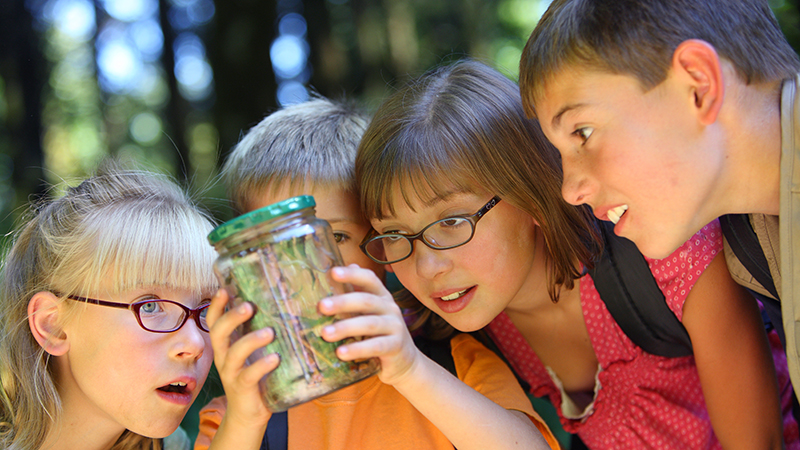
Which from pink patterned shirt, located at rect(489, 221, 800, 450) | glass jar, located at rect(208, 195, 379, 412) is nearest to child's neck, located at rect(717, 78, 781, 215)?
pink patterned shirt, located at rect(489, 221, 800, 450)

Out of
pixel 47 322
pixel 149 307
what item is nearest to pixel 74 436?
pixel 47 322

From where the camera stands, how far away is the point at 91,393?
168 centimetres

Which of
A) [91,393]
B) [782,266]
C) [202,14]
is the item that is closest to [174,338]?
[91,393]

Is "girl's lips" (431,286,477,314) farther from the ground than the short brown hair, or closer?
closer

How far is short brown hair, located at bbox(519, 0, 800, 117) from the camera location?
54.6 inches

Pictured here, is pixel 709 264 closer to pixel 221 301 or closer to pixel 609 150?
pixel 609 150

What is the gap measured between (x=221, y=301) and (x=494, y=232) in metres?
0.95

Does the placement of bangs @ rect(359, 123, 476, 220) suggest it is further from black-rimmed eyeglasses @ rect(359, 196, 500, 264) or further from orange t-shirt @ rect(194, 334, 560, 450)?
orange t-shirt @ rect(194, 334, 560, 450)

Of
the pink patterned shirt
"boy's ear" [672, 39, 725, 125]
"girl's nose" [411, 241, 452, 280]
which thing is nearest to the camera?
"boy's ear" [672, 39, 725, 125]

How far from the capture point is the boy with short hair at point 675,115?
138 cm

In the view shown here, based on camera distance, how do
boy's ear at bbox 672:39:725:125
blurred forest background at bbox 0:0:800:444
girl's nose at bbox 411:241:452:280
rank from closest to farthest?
boy's ear at bbox 672:39:725:125 → girl's nose at bbox 411:241:452:280 → blurred forest background at bbox 0:0:800:444

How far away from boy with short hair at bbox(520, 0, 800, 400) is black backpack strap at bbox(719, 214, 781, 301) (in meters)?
0.08

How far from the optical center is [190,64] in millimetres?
6949

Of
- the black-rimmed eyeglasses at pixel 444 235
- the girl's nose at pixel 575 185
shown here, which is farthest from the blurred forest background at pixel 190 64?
the girl's nose at pixel 575 185
